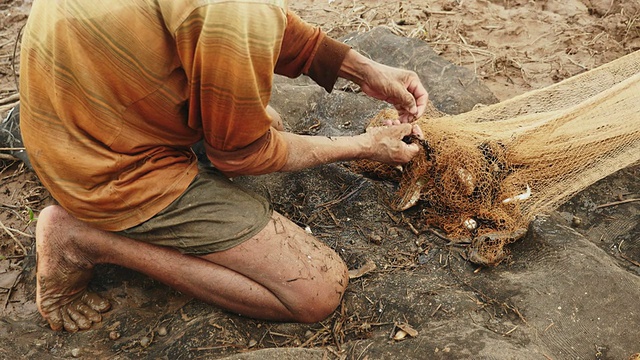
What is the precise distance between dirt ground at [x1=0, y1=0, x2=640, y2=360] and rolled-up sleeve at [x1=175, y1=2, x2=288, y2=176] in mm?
896

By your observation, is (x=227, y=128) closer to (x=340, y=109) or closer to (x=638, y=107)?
(x=340, y=109)

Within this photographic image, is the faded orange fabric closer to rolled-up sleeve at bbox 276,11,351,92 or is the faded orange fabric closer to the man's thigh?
the man's thigh

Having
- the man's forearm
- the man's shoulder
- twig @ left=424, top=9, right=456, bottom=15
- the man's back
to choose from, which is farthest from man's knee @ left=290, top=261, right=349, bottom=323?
twig @ left=424, top=9, right=456, bottom=15

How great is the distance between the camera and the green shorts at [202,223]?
2.75m

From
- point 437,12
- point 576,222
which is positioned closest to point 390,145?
point 576,222

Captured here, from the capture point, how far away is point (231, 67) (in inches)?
88.2

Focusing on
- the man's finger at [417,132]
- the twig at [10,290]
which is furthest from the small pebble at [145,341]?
the man's finger at [417,132]

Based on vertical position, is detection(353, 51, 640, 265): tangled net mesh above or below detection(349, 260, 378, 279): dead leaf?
above

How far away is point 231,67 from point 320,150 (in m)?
0.87

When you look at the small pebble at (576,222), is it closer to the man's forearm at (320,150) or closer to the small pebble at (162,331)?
the man's forearm at (320,150)

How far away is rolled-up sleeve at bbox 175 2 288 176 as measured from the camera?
216 cm

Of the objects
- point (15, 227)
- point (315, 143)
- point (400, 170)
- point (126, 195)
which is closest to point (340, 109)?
point (400, 170)

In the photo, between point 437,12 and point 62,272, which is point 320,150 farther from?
point 437,12

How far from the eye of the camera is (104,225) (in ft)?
8.92
